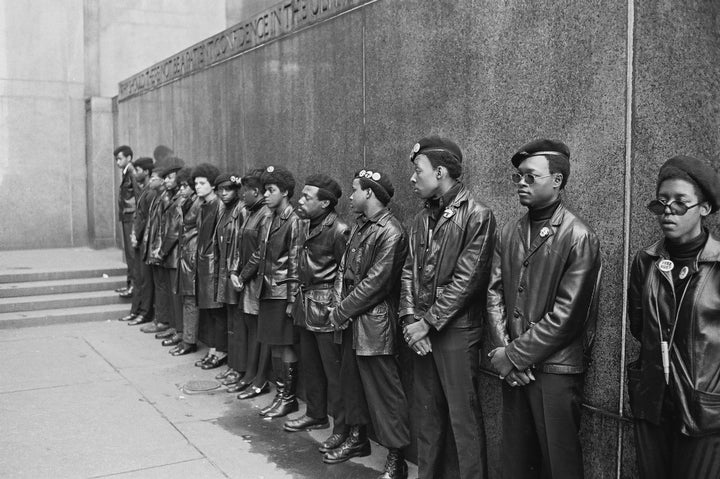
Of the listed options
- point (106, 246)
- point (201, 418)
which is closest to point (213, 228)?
point (201, 418)

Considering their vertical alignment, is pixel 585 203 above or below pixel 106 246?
above

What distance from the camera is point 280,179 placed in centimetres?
Answer: 705

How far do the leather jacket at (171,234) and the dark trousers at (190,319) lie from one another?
660 millimetres

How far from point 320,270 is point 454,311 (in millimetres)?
1797

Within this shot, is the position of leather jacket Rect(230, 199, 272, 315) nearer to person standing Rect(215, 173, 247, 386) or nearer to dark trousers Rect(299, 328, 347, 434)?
person standing Rect(215, 173, 247, 386)

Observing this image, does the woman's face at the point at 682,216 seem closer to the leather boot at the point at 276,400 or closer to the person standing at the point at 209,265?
the leather boot at the point at 276,400

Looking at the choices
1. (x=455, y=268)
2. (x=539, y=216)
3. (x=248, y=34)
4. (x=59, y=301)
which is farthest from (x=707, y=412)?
(x=59, y=301)

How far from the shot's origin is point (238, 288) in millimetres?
7379

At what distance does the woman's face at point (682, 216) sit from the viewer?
3.40 meters

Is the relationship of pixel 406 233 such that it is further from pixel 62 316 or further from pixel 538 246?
pixel 62 316

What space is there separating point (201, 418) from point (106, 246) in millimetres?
10067

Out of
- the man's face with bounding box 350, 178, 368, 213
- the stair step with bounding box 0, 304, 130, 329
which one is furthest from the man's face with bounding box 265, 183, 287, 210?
the stair step with bounding box 0, 304, 130, 329

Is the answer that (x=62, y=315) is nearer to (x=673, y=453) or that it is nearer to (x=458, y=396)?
(x=458, y=396)

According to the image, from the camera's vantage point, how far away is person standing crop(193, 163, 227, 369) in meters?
8.29
